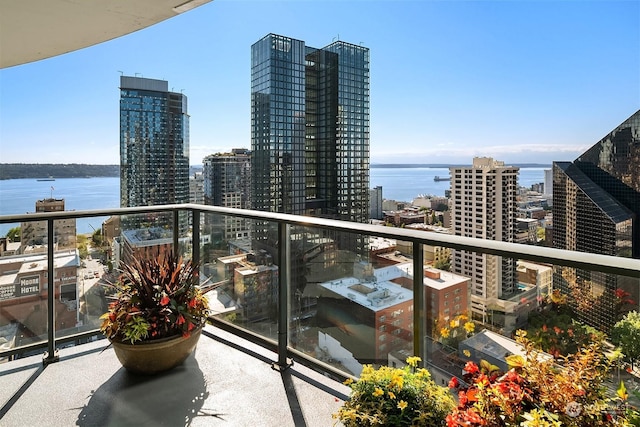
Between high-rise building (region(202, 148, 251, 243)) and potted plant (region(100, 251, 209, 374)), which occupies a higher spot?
high-rise building (region(202, 148, 251, 243))

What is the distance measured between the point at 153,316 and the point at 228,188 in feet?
14.9

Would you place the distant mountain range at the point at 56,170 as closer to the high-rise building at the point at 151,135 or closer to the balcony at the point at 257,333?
the high-rise building at the point at 151,135

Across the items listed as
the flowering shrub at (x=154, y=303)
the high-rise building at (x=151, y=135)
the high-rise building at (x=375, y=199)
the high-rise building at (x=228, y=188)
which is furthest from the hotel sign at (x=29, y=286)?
the high-rise building at (x=375, y=199)

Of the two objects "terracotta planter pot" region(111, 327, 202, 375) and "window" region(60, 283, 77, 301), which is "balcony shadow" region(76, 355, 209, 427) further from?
"window" region(60, 283, 77, 301)

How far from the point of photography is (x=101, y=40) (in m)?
2.71

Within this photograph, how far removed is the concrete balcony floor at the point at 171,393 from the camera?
2.06 meters

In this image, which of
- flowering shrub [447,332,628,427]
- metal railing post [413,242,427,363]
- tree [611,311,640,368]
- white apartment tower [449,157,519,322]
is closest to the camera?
flowering shrub [447,332,628,427]

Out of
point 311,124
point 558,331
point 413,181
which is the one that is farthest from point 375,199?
point 558,331

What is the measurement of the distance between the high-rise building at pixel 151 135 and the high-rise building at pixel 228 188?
0.49 meters

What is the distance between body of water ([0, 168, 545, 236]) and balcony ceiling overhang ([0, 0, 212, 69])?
48.9 inches

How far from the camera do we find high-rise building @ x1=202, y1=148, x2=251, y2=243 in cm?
320

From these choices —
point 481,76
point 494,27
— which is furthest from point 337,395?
point 481,76

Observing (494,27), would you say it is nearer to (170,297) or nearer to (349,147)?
(349,147)

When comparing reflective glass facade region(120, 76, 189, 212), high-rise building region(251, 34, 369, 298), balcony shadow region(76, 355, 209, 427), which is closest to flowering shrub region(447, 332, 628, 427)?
balcony shadow region(76, 355, 209, 427)
